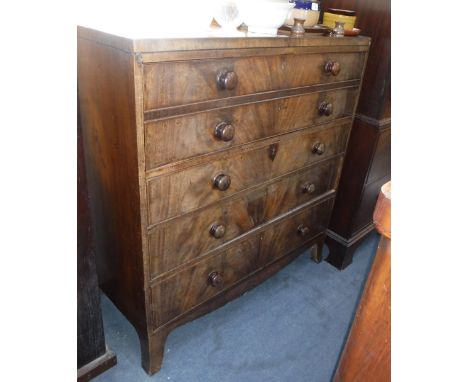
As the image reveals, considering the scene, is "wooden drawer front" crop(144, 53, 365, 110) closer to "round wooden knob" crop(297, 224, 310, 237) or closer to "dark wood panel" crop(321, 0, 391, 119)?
"dark wood panel" crop(321, 0, 391, 119)

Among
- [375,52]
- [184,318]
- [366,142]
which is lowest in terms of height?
[184,318]

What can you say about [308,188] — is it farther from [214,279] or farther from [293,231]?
[214,279]

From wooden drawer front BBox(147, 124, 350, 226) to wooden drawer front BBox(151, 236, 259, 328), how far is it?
25 centimetres

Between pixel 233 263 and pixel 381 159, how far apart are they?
89cm

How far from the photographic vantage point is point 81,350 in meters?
1.28

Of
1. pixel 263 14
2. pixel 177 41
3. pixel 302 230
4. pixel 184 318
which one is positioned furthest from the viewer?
pixel 302 230

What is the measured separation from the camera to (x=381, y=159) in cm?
180

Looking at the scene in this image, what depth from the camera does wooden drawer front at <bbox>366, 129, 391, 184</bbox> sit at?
1.73 metres

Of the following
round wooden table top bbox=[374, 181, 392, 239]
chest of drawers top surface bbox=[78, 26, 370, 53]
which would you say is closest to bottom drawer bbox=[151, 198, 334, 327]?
chest of drawers top surface bbox=[78, 26, 370, 53]

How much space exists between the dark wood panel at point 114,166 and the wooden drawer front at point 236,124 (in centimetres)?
7

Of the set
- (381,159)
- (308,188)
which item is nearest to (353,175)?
(381,159)

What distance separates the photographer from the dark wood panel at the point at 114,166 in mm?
949

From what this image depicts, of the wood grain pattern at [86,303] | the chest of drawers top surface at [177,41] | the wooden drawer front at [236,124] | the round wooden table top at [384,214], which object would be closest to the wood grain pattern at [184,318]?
the wood grain pattern at [86,303]
